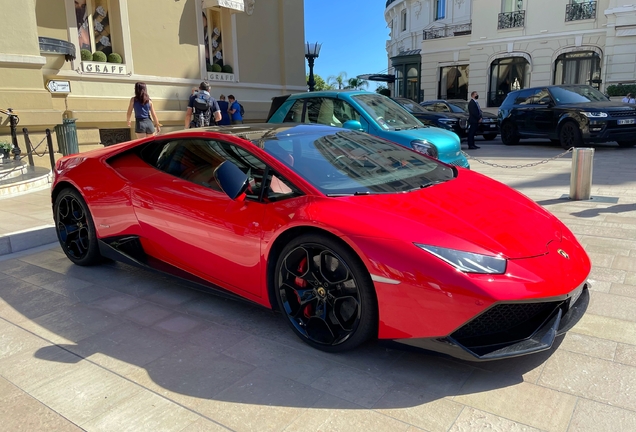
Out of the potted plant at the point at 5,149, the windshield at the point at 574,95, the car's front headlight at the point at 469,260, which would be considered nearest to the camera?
the car's front headlight at the point at 469,260

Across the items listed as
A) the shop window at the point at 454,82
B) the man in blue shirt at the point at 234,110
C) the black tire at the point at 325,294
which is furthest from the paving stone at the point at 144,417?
the shop window at the point at 454,82

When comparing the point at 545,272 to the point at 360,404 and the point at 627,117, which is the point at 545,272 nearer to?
the point at 360,404

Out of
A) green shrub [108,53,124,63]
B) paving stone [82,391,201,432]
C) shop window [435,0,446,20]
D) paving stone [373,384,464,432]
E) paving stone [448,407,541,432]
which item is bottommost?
paving stone [82,391,201,432]

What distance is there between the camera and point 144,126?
880cm

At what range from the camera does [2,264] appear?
483 centimetres

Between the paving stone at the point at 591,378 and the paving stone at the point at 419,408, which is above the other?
the paving stone at the point at 591,378

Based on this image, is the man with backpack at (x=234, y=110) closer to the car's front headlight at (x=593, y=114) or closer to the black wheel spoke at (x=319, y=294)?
the car's front headlight at (x=593, y=114)

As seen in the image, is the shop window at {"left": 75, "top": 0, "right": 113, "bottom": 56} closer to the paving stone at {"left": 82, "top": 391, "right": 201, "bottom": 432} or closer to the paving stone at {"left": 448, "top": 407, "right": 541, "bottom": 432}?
the paving stone at {"left": 82, "top": 391, "right": 201, "bottom": 432}

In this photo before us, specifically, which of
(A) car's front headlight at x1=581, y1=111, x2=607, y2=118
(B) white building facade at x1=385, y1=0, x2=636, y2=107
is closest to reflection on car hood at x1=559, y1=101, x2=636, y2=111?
(A) car's front headlight at x1=581, y1=111, x2=607, y2=118

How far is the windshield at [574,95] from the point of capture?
43.0 feet

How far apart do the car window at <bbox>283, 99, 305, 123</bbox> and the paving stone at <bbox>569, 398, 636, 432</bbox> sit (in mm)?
6145

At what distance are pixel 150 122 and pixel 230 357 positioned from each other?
6.89 meters

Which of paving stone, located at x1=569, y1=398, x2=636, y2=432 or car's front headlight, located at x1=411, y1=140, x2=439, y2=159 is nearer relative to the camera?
paving stone, located at x1=569, y1=398, x2=636, y2=432

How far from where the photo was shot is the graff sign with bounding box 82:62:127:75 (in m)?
12.1
